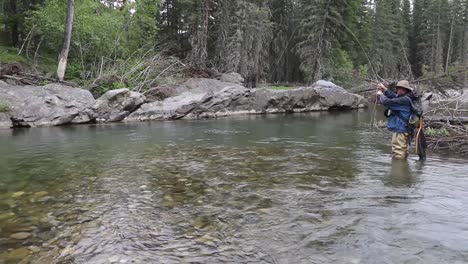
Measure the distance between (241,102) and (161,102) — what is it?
529 centimetres

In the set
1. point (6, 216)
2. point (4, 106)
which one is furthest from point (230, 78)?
point (6, 216)

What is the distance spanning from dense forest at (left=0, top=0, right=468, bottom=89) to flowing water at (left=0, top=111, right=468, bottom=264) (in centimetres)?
503

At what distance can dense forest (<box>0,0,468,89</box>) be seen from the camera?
23984 millimetres

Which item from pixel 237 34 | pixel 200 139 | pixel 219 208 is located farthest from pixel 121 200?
pixel 237 34

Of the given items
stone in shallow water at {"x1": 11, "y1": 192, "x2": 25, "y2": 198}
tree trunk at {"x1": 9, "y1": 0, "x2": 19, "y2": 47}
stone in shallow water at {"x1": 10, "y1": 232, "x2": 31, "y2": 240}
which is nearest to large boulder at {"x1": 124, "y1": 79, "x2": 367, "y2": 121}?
tree trunk at {"x1": 9, "y1": 0, "x2": 19, "y2": 47}

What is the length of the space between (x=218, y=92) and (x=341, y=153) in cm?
1456

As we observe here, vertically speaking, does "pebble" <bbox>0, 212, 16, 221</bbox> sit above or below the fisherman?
below

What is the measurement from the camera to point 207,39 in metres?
34.7

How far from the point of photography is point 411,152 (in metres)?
9.95

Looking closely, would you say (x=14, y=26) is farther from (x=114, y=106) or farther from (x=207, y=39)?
(x=207, y=39)

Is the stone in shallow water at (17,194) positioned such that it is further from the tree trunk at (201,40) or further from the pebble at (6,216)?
the tree trunk at (201,40)

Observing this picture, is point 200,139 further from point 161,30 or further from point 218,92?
point 161,30

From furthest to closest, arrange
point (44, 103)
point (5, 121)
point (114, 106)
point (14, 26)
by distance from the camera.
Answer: point (14, 26) → point (114, 106) → point (44, 103) → point (5, 121)

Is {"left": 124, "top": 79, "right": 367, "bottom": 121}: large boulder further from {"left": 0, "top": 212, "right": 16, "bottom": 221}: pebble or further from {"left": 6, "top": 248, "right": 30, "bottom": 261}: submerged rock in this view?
{"left": 6, "top": 248, "right": 30, "bottom": 261}: submerged rock
